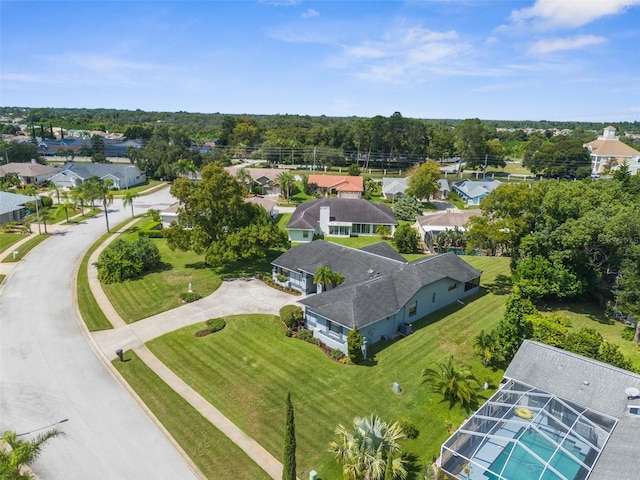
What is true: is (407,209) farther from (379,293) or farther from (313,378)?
(313,378)

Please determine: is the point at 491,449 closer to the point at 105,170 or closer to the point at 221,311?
the point at 221,311

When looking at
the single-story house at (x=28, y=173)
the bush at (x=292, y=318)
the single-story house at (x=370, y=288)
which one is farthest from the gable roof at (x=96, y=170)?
the bush at (x=292, y=318)

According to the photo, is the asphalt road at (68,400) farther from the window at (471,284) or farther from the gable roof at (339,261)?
the window at (471,284)

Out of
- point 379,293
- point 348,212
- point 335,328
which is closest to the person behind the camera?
point 335,328

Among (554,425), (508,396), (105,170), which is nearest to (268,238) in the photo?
(508,396)

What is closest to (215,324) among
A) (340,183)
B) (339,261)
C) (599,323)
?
(339,261)

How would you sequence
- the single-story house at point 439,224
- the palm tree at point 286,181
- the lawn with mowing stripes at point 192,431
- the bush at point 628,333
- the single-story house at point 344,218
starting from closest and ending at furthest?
the lawn with mowing stripes at point 192,431 < the bush at point 628,333 < the single-story house at point 439,224 < the single-story house at point 344,218 < the palm tree at point 286,181

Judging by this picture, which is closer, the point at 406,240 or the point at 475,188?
the point at 406,240

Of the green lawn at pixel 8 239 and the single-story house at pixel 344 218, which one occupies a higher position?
the single-story house at pixel 344 218
